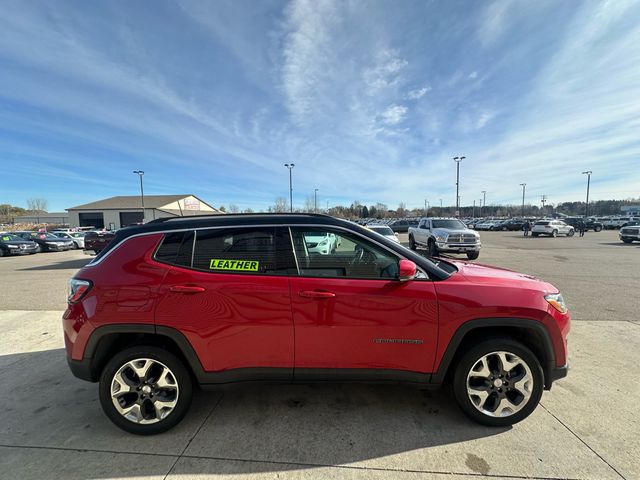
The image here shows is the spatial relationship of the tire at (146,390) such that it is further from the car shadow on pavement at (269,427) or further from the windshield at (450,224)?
the windshield at (450,224)

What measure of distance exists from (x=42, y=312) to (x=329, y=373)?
639 centimetres

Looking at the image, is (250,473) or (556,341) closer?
(250,473)

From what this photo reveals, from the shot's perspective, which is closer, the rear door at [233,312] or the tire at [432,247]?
the rear door at [233,312]

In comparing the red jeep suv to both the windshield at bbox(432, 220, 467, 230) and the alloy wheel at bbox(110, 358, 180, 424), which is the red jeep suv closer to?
the alloy wheel at bbox(110, 358, 180, 424)

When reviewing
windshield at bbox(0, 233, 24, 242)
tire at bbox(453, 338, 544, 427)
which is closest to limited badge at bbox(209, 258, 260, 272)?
tire at bbox(453, 338, 544, 427)

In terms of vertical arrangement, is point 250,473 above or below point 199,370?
below

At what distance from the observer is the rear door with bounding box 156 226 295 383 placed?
2.46 meters

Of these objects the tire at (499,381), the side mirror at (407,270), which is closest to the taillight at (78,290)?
the side mirror at (407,270)

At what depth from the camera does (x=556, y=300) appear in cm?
264

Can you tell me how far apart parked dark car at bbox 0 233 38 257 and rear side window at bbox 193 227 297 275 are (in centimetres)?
2335

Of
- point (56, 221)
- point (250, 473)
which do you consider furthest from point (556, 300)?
point (56, 221)

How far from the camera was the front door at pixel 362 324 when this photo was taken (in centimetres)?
246

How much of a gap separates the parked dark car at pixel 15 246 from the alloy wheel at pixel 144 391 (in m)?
22.9

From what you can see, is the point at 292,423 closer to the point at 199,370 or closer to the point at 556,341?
the point at 199,370
